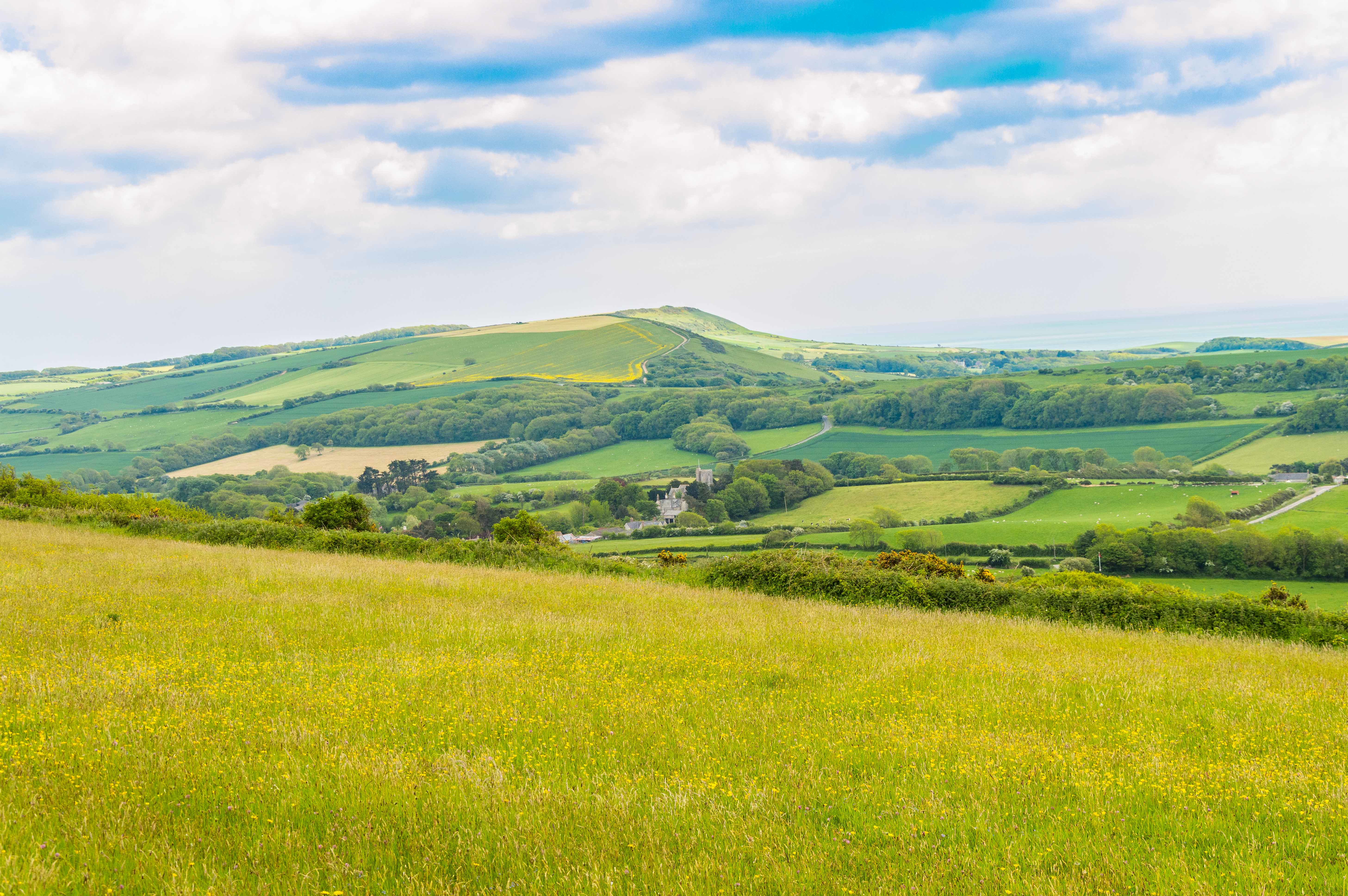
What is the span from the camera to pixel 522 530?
3625 centimetres

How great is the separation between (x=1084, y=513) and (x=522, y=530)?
8342cm

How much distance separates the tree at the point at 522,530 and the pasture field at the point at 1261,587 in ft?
157

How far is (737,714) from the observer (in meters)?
A: 8.06

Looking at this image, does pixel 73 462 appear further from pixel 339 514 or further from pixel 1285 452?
pixel 1285 452

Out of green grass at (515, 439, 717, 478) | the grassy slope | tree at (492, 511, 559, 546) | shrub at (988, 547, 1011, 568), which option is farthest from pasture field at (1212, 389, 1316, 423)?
tree at (492, 511, 559, 546)

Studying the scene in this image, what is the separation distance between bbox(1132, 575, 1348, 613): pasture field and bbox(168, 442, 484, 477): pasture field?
435 ft

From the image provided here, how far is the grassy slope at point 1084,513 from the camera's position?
8519 cm

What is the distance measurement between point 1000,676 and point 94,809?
32.4ft

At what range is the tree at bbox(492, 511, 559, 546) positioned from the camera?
116 feet

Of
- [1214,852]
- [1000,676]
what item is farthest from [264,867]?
[1000,676]

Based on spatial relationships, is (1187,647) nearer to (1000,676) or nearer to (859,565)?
(1000,676)

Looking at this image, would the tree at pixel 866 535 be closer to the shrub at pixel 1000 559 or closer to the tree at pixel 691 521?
the shrub at pixel 1000 559

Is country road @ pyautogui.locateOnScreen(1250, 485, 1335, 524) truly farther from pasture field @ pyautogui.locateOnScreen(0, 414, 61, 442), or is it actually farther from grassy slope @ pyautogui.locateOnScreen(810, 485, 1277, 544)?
pasture field @ pyautogui.locateOnScreen(0, 414, 61, 442)

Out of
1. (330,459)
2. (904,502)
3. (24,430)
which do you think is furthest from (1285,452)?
(24,430)
